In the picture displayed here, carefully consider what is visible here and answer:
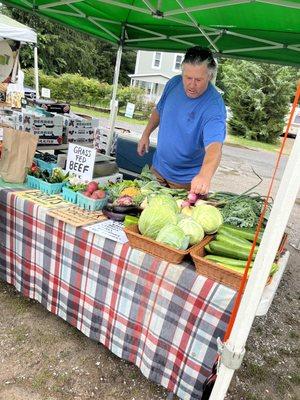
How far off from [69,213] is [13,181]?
633mm

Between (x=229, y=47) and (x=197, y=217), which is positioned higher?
(x=229, y=47)

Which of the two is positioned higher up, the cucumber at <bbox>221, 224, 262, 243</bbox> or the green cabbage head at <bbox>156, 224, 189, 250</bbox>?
the cucumber at <bbox>221, 224, 262, 243</bbox>

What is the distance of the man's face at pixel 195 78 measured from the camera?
237 cm

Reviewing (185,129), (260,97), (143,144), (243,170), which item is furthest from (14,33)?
(260,97)

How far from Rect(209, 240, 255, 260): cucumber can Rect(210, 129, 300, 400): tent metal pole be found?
39 cm

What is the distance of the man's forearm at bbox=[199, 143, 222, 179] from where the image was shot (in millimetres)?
2207

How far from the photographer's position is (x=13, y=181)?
2457 millimetres

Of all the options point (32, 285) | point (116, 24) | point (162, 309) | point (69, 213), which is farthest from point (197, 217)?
point (116, 24)

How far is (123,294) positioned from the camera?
1.93 metres

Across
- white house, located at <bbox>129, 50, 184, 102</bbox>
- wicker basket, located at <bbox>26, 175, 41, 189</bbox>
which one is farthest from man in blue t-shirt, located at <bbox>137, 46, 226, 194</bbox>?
white house, located at <bbox>129, 50, 184, 102</bbox>

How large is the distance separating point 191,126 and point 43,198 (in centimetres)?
121

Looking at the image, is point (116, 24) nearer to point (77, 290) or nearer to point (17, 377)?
point (77, 290)

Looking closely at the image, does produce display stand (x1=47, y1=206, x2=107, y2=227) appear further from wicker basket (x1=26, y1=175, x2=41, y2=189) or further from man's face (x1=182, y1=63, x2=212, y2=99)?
man's face (x1=182, y1=63, x2=212, y2=99)

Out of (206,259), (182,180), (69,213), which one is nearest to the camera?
(206,259)
